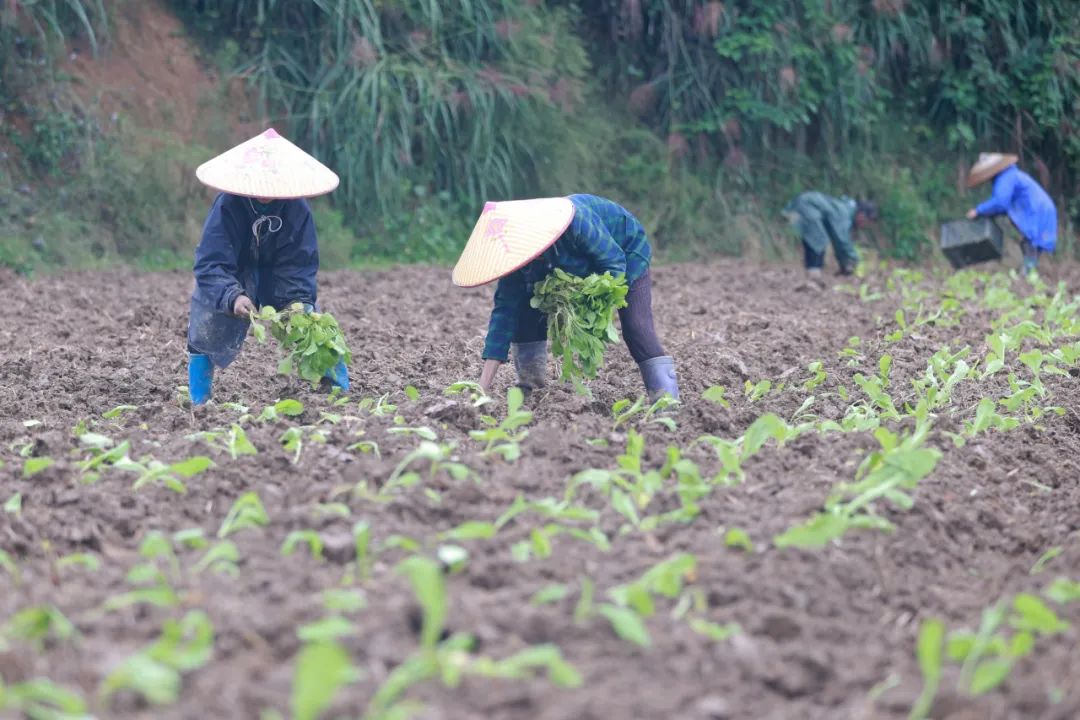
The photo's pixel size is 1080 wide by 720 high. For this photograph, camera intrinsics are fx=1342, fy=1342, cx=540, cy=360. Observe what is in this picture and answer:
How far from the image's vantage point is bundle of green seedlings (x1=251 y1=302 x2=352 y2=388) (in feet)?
15.8

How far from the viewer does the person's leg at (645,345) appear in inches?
195

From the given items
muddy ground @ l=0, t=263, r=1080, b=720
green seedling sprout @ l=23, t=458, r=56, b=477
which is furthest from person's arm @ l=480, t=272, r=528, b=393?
green seedling sprout @ l=23, t=458, r=56, b=477

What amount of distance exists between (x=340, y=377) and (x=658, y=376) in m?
1.21

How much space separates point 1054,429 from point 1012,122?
1136 cm

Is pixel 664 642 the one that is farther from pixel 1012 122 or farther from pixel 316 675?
pixel 1012 122

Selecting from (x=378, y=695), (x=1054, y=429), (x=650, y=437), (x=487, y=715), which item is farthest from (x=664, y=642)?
(x=1054, y=429)

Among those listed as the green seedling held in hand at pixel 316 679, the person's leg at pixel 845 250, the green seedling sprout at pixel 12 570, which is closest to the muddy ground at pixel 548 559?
the green seedling sprout at pixel 12 570

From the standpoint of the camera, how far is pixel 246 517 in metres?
3.09

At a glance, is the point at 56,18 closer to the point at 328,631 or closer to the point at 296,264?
the point at 296,264

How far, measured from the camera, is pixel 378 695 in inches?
85.1

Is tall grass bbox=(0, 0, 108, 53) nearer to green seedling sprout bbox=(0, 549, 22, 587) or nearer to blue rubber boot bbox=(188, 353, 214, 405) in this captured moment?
blue rubber boot bbox=(188, 353, 214, 405)

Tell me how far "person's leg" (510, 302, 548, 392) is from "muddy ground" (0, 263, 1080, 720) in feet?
0.41

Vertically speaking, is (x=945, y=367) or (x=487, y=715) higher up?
(x=487, y=715)

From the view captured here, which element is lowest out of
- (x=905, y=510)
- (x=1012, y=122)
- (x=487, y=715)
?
(x=1012, y=122)
